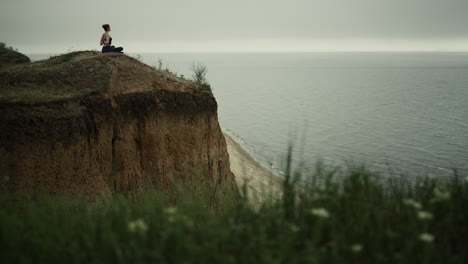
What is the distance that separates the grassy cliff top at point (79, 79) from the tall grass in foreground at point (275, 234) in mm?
8773

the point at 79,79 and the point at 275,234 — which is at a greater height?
the point at 79,79

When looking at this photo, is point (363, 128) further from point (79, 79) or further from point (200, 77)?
point (79, 79)

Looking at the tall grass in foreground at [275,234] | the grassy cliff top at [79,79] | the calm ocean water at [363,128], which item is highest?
the grassy cliff top at [79,79]

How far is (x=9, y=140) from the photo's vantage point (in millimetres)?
11383

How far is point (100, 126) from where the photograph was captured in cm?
1327

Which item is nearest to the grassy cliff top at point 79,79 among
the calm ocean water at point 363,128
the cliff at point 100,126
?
the cliff at point 100,126

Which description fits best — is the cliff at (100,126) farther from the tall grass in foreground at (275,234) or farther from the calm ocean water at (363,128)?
the tall grass in foreground at (275,234)

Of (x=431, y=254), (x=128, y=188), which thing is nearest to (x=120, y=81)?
(x=128, y=188)

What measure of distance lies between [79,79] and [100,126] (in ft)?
7.12

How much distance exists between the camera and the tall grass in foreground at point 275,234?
13.0 ft

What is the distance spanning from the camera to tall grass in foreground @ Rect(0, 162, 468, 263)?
156 inches

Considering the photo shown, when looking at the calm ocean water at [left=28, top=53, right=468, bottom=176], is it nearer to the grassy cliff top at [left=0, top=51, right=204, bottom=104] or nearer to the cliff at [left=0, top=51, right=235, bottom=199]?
the cliff at [left=0, top=51, right=235, bottom=199]

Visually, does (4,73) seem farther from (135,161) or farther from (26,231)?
(26,231)

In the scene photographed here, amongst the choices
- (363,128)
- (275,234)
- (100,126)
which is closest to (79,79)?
(100,126)
